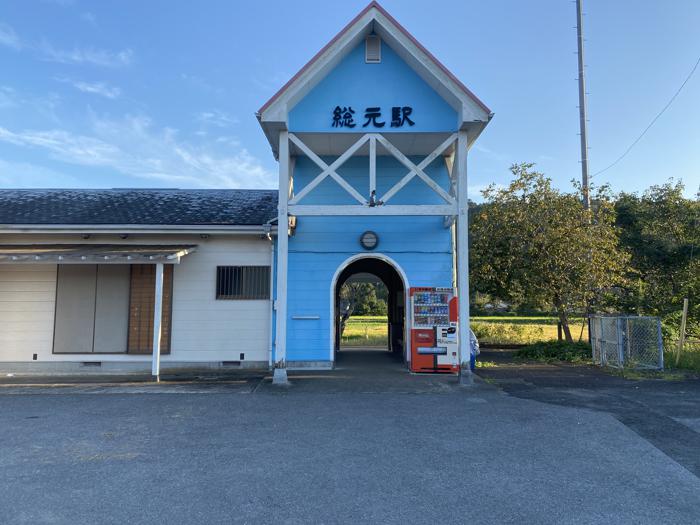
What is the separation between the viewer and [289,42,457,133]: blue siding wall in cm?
958

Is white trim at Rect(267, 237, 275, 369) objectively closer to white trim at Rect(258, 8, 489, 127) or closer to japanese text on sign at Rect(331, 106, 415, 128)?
white trim at Rect(258, 8, 489, 127)

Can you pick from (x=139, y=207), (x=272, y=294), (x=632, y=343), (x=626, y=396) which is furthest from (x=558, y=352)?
(x=139, y=207)

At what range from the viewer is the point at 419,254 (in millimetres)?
10852

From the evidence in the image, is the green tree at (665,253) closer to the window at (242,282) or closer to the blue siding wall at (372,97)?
the blue siding wall at (372,97)

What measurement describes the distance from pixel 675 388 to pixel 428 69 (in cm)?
828

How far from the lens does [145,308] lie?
10.7m

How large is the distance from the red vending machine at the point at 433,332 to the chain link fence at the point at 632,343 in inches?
178

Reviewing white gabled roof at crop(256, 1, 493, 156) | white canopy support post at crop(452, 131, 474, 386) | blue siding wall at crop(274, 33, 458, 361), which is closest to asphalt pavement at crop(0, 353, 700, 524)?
white canopy support post at crop(452, 131, 474, 386)

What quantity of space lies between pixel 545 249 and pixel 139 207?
11.9 meters

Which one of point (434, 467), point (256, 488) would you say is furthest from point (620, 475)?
point (256, 488)

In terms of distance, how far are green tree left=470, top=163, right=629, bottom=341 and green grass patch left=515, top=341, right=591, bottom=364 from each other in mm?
961

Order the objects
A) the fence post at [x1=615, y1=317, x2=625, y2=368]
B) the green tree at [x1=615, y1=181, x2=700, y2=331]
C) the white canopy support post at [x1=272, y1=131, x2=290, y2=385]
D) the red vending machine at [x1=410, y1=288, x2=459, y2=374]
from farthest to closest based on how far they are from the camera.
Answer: the green tree at [x1=615, y1=181, x2=700, y2=331]
the fence post at [x1=615, y1=317, x2=625, y2=368]
the red vending machine at [x1=410, y1=288, x2=459, y2=374]
the white canopy support post at [x1=272, y1=131, x2=290, y2=385]

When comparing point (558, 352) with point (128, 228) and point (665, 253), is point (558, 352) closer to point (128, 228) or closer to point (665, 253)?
point (665, 253)

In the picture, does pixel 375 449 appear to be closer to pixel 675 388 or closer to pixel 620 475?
pixel 620 475
